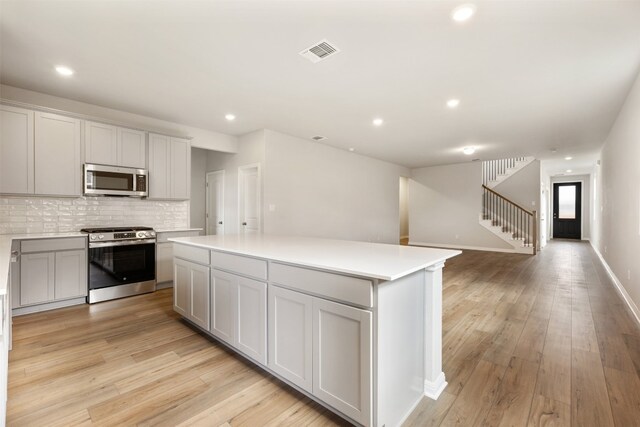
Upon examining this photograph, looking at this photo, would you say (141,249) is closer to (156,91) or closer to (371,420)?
(156,91)

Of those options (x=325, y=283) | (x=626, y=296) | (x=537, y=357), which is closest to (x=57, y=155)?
(x=325, y=283)

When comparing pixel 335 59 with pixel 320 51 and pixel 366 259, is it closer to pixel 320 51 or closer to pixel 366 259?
pixel 320 51

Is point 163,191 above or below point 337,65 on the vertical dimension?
below

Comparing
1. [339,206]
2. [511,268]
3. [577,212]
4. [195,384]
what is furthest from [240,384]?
[577,212]

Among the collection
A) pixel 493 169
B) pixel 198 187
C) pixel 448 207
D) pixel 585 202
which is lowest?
pixel 448 207

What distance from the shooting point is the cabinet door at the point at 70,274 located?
3.39m

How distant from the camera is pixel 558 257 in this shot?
713 centimetres

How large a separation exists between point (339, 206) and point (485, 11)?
4.97 m

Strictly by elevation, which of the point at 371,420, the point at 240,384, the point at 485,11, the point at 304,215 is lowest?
the point at 240,384

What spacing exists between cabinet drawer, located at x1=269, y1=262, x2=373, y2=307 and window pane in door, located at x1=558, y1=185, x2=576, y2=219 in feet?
45.2

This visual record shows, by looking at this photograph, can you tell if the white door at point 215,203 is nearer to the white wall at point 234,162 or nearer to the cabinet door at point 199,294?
the white wall at point 234,162

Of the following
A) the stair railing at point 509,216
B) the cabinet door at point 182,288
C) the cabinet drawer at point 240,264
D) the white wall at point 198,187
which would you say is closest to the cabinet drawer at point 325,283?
the cabinet drawer at point 240,264

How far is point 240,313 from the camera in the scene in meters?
2.23

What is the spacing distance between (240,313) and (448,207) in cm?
832
